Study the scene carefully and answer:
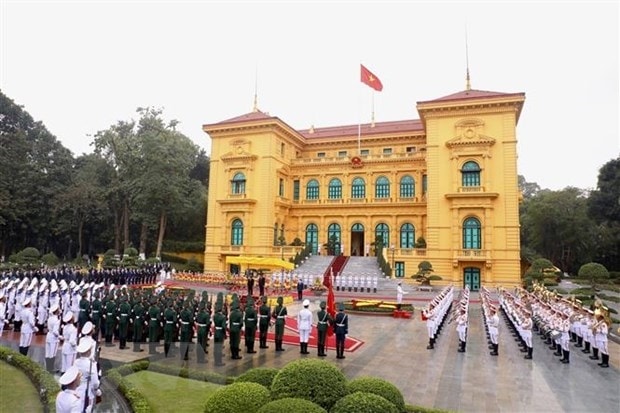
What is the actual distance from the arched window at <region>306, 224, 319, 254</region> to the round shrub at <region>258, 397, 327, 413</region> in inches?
1411

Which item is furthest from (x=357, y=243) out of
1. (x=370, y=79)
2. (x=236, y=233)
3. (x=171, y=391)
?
(x=171, y=391)

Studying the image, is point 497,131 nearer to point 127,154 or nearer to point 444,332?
point 444,332

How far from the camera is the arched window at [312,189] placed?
137 feet

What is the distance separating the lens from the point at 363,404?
4.67 metres

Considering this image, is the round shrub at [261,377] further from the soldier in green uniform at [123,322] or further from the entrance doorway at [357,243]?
the entrance doorway at [357,243]

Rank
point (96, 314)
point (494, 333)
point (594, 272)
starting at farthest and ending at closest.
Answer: point (594, 272) → point (96, 314) → point (494, 333)

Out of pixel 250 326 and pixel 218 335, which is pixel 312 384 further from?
pixel 250 326

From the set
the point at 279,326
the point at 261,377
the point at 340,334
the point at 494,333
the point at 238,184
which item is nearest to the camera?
the point at 261,377

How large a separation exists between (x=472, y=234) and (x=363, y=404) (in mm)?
30672

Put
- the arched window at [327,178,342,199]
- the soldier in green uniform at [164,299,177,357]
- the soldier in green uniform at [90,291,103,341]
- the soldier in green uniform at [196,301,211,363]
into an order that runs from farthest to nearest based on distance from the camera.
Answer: the arched window at [327,178,342,199]
the soldier in green uniform at [90,291,103,341]
the soldier in green uniform at [164,299,177,357]
the soldier in green uniform at [196,301,211,363]

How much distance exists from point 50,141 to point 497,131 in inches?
1886

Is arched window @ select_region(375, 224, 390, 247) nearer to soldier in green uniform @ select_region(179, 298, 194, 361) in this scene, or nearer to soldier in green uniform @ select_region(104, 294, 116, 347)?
soldier in green uniform @ select_region(179, 298, 194, 361)

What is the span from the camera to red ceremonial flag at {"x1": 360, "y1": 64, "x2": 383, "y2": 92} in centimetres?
3809

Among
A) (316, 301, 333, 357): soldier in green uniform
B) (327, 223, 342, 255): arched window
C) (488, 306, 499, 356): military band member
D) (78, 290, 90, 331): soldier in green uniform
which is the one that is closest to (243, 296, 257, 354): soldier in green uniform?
(316, 301, 333, 357): soldier in green uniform
